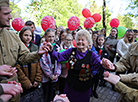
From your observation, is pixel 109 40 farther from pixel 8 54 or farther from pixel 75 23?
pixel 8 54

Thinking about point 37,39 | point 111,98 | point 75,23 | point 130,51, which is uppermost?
point 75,23

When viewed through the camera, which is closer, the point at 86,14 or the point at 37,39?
the point at 37,39

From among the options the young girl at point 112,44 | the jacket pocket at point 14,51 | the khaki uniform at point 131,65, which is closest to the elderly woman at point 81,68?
the khaki uniform at point 131,65

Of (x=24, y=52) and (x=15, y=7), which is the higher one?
(x=15, y=7)

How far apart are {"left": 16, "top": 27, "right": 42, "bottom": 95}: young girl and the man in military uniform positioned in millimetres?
549

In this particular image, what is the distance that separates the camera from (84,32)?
2.16m

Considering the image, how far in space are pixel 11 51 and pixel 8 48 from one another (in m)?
0.07

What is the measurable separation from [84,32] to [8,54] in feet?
5.09

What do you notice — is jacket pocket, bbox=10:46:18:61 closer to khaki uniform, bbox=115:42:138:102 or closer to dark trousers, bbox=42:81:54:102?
dark trousers, bbox=42:81:54:102

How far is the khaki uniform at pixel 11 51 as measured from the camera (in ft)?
5.37

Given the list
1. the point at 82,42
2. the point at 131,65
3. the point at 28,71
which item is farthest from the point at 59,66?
the point at 131,65

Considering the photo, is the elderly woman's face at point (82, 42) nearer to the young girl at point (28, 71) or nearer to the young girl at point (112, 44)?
the young girl at point (28, 71)

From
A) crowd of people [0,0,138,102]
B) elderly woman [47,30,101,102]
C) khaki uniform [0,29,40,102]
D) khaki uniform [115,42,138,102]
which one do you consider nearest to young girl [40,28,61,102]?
crowd of people [0,0,138,102]

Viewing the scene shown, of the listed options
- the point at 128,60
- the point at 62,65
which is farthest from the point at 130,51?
the point at 62,65
